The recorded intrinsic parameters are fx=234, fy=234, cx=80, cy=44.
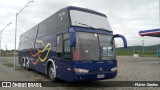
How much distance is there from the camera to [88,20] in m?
11.6

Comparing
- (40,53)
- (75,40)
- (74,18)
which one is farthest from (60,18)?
(40,53)

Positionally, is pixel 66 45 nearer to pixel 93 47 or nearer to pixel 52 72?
pixel 93 47

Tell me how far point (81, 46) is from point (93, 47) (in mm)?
636

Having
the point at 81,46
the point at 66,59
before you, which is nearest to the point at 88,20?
the point at 81,46

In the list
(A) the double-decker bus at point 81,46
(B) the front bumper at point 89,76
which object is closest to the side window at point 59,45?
(A) the double-decker bus at point 81,46

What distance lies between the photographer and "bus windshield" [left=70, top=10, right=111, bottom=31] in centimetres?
1112


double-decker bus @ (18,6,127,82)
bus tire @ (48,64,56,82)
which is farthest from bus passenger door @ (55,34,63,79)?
bus tire @ (48,64,56,82)

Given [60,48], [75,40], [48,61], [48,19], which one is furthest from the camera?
[48,19]

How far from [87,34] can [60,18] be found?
2.32 m

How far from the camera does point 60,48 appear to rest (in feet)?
38.8

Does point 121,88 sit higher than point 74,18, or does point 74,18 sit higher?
point 74,18

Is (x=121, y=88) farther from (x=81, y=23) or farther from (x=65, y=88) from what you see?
(x=81, y=23)

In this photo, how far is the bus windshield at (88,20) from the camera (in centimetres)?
1112

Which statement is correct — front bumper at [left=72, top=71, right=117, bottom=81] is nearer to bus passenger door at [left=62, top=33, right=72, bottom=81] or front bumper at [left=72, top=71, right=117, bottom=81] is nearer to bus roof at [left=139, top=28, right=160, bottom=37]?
bus passenger door at [left=62, top=33, right=72, bottom=81]
